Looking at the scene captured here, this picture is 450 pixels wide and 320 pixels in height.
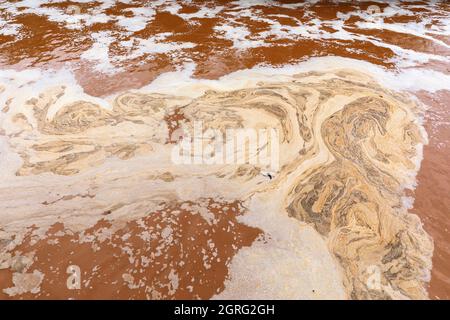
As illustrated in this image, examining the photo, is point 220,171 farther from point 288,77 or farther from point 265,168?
point 288,77

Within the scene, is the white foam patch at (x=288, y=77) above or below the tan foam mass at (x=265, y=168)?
above

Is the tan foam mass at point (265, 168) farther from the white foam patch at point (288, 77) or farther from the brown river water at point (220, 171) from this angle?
the white foam patch at point (288, 77)

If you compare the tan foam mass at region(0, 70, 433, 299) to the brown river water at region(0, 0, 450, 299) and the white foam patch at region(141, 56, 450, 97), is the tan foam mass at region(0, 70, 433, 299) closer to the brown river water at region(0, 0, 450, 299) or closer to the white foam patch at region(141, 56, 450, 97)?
the brown river water at region(0, 0, 450, 299)

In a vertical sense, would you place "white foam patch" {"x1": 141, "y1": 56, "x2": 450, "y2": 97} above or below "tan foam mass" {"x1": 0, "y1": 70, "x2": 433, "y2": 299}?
above

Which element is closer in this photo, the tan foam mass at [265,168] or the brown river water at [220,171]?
the brown river water at [220,171]

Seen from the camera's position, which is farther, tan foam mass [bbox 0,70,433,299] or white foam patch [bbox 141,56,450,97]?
white foam patch [bbox 141,56,450,97]

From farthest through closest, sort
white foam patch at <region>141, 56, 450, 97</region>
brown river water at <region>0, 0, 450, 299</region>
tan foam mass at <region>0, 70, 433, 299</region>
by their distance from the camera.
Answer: white foam patch at <region>141, 56, 450, 97</region> < tan foam mass at <region>0, 70, 433, 299</region> < brown river water at <region>0, 0, 450, 299</region>

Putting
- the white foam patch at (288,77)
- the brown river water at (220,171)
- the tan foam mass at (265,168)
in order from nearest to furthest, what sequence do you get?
1. the brown river water at (220,171)
2. the tan foam mass at (265,168)
3. the white foam patch at (288,77)

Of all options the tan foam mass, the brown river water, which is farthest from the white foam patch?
the tan foam mass

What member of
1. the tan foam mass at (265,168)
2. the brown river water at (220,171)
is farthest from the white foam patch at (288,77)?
the tan foam mass at (265,168)
